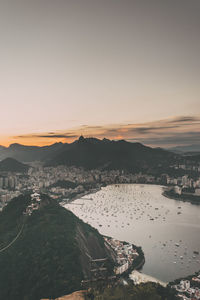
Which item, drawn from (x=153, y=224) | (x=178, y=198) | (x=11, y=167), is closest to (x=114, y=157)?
(x=11, y=167)

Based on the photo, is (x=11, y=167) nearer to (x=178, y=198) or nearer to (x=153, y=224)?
(x=178, y=198)

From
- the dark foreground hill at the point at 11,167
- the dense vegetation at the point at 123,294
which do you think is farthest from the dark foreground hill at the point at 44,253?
the dark foreground hill at the point at 11,167

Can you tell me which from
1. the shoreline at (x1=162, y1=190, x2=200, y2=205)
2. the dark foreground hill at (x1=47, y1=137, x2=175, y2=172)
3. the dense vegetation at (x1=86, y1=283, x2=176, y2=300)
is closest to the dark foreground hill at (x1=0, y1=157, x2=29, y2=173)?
the dark foreground hill at (x1=47, y1=137, x2=175, y2=172)

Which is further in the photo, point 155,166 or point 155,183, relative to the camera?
point 155,166

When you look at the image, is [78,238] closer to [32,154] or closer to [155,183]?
[155,183]

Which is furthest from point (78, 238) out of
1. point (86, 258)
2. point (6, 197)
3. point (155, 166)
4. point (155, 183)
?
point (155, 166)
